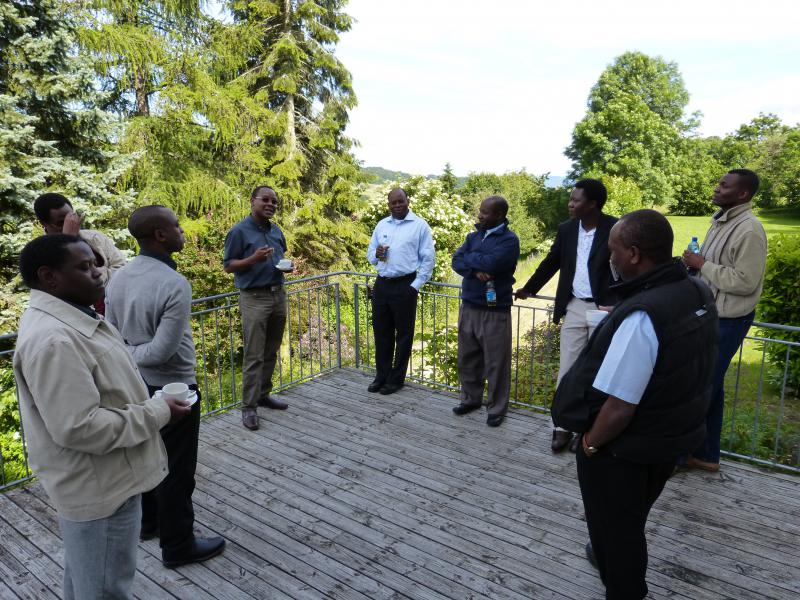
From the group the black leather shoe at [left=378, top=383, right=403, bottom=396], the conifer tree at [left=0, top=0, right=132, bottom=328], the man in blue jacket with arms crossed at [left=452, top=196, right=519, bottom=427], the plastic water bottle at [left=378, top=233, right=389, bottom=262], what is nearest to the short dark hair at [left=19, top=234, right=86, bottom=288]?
the man in blue jacket with arms crossed at [left=452, top=196, right=519, bottom=427]

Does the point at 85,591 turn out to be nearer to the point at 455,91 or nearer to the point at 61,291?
the point at 61,291

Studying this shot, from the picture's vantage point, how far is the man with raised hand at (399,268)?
4.76m

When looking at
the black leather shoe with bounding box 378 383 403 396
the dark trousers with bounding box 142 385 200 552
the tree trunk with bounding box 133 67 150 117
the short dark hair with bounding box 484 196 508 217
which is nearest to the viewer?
the dark trousers with bounding box 142 385 200 552

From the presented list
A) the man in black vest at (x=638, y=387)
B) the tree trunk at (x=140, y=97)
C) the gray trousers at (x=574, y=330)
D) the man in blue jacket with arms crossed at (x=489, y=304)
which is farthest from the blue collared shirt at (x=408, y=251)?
the tree trunk at (x=140, y=97)

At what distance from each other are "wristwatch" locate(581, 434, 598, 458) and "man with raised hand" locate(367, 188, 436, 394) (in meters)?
2.88

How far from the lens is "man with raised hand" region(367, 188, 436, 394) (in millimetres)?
4758

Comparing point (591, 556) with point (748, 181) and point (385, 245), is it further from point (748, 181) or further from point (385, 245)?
point (385, 245)

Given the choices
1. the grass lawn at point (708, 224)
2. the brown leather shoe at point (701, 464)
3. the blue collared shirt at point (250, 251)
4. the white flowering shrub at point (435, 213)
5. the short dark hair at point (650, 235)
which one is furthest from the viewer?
the grass lawn at point (708, 224)

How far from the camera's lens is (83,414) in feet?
4.95

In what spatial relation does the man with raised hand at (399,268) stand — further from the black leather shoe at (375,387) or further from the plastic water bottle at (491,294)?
the plastic water bottle at (491,294)

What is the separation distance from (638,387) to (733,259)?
193 centimetres

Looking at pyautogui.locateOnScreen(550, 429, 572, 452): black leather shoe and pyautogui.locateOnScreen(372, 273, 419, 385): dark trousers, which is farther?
pyautogui.locateOnScreen(372, 273, 419, 385): dark trousers

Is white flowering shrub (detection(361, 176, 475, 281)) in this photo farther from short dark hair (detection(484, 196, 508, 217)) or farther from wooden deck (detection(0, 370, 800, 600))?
wooden deck (detection(0, 370, 800, 600))

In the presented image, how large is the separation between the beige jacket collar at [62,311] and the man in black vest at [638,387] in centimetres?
166
